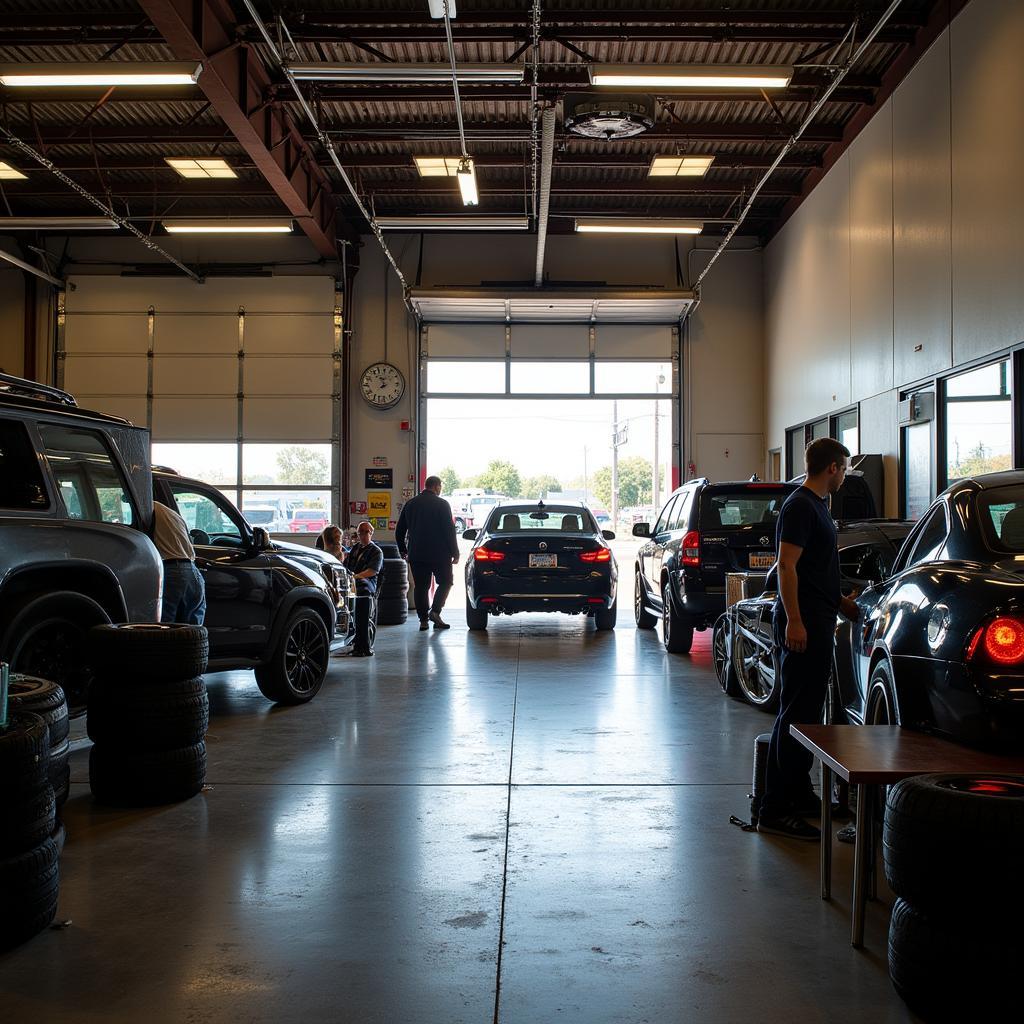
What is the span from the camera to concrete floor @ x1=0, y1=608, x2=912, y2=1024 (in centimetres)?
296

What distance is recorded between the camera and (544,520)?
1311 cm

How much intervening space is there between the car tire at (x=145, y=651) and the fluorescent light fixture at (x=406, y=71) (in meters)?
6.54

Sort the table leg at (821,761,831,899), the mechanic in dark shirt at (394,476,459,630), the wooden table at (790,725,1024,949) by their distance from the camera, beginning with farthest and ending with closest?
the mechanic in dark shirt at (394,476,459,630) < the table leg at (821,761,831,899) < the wooden table at (790,725,1024,949)

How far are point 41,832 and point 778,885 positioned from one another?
2.65 meters

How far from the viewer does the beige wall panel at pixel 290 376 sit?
19.8 m

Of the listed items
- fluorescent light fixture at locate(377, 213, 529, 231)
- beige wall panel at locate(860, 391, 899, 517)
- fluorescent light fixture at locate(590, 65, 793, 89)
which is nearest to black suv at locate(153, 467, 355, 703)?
fluorescent light fixture at locate(590, 65, 793, 89)

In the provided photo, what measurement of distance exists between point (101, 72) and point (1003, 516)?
9.60 m

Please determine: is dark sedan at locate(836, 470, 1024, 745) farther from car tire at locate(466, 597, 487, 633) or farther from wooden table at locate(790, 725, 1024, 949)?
car tire at locate(466, 597, 487, 633)

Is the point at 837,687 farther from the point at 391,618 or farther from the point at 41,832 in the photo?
the point at 391,618

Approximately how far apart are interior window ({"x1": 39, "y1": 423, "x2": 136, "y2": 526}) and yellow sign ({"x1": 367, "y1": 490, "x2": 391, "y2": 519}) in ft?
44.5

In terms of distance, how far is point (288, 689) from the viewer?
26.1ft

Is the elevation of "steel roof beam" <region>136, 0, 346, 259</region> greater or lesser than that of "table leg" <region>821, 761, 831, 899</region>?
greater

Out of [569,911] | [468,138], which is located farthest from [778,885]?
[468,138]

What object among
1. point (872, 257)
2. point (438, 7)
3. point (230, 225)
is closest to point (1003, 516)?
point (438, 7)
